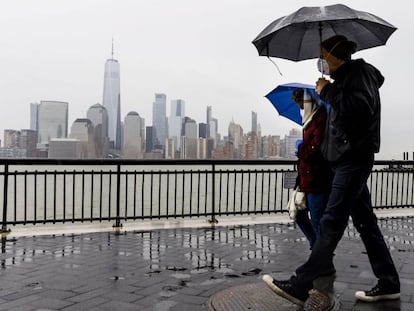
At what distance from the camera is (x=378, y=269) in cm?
398

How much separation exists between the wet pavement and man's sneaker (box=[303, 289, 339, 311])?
115 mm

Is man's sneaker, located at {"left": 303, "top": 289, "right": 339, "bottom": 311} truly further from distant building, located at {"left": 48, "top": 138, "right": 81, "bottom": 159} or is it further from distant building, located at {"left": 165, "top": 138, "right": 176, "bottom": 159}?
distant building, located at {"left": 165, "top": 138, "right": 176, "bottom": 159}

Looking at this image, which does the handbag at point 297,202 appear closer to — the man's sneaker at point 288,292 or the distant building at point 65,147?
the man's sneaker at point 288,292

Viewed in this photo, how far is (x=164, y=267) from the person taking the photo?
5.16 m

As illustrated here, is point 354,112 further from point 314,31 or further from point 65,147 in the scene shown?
point 65,147

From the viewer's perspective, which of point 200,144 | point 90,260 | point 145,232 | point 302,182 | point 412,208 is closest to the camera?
point 302,182

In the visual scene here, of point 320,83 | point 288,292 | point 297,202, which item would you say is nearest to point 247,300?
point 288,292

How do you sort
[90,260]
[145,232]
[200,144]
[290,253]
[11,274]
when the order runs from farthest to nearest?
[200,144]
[145,232]
[290,253]
[90,260]
[11,274]

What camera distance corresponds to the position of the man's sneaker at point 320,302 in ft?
12.0

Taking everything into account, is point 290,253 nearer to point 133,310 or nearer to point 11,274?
point 133,310

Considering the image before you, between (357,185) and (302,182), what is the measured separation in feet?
2.43

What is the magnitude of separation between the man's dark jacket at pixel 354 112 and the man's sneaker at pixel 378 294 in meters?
1.23

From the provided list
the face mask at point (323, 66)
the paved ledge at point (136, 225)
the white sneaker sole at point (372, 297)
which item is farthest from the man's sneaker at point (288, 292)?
the paved ledge at point (136, 225)

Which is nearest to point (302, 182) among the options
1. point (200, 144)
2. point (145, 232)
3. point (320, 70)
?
point (320, 70)
